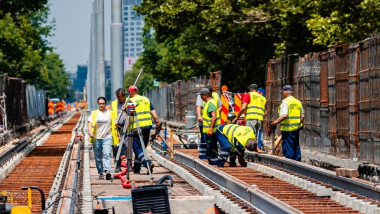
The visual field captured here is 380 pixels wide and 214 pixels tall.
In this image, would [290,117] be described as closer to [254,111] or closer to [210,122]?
[210,122]

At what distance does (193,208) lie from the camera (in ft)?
45.2

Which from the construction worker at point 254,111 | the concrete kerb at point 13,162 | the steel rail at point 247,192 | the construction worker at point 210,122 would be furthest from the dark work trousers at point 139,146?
the construction worker at point 254,111

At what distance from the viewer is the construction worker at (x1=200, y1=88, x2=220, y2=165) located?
19094mm

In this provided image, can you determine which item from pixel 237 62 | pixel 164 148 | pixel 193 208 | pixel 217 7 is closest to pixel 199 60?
pixel 237 62

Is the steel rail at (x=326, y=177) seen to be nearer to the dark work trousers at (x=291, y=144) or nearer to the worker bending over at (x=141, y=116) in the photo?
the dark work trousers at (x=291, y=144)

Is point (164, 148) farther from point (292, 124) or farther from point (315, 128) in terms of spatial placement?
point (292, 124)

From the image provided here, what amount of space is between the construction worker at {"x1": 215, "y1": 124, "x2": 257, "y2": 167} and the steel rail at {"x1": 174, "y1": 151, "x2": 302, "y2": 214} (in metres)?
0.61

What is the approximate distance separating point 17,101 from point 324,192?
3116 centimetres

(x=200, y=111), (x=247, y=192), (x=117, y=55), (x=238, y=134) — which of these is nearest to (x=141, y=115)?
(x=238, y=134)

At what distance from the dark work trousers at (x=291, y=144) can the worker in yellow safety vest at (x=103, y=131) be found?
337 centimetres

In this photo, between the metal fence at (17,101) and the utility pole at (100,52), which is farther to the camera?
the utility pole at (100,52)

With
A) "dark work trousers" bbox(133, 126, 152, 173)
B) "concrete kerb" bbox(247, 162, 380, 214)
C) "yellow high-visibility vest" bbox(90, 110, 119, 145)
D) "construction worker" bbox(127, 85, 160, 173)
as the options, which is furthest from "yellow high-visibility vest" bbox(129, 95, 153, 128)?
"concrete kerb" bbox(247, 162, 380, 214)

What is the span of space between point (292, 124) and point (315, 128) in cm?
415

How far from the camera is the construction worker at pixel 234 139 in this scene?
18156mm
